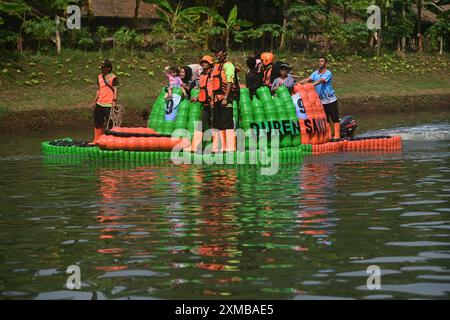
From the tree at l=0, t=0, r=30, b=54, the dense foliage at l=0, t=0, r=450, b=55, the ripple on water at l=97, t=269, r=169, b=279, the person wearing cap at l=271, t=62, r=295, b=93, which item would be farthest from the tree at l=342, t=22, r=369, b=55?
the ripple on water at l=97, t=269, r=169, b=279

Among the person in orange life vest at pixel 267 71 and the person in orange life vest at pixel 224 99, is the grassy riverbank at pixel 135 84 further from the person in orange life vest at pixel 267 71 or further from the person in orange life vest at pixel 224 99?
the person in orange life vest at pixel 224 99

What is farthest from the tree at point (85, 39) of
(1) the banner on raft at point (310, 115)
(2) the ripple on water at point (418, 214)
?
(2) the ripple on water at point (418, 214)

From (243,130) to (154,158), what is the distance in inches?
64.8

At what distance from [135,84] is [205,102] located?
16584 millimetres

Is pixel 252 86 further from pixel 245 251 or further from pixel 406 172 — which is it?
pixel 245 251

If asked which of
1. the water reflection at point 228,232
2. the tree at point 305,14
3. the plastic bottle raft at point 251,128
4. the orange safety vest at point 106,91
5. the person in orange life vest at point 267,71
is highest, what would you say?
the tree at point 305,14

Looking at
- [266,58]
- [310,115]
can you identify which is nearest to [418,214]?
[310,115]

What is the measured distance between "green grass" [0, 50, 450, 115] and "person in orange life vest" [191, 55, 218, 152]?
477 inches

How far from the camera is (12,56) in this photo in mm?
33469

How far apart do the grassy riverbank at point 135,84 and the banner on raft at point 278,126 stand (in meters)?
11.9

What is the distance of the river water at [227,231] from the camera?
7.99 m

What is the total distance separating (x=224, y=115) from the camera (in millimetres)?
17641

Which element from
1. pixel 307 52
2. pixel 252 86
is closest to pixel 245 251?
pixel 252 86

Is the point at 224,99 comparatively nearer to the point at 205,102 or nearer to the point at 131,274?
the point at 205,102
